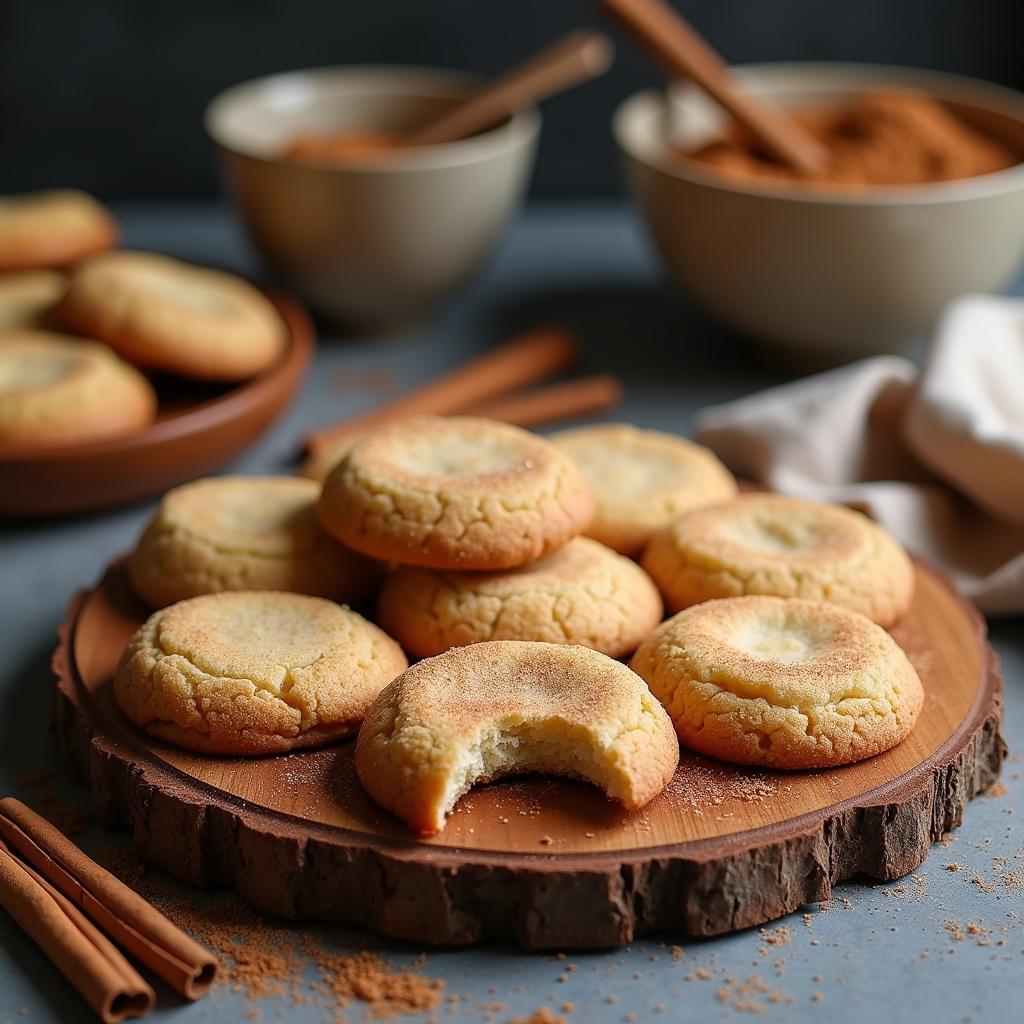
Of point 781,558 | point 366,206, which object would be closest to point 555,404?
point 366,206

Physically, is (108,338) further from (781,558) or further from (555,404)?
(781,558)

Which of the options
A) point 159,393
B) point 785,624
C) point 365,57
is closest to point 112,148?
point 365,57

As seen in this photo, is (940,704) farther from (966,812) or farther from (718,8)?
(718,8)

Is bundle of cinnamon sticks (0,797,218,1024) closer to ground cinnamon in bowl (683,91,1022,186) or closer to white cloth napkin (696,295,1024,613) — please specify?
white cloth napkin (696,295,1024,613)

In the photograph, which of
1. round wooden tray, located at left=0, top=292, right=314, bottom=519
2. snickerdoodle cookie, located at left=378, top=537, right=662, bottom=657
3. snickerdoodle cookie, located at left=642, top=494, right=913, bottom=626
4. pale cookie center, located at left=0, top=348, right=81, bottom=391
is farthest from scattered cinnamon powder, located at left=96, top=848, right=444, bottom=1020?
pale cookie center, located at left=0, top=348, right=81, bottom=391

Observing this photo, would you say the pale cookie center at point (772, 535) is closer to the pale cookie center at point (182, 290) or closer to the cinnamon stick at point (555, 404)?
the cinnamon stick at point (555, 404)

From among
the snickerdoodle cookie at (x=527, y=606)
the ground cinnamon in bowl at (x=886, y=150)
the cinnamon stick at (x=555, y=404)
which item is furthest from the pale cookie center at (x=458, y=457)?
the ground cinnamon in bowl at (x=886, y=150)
